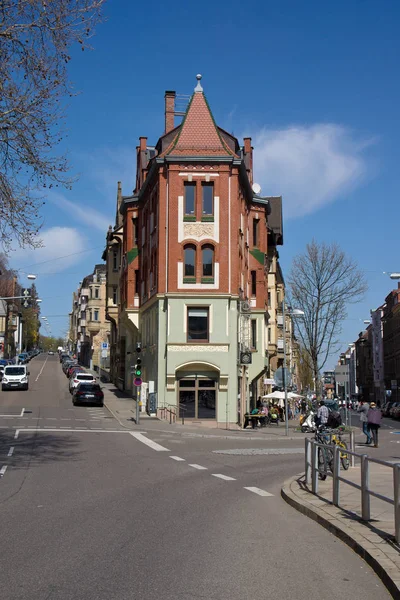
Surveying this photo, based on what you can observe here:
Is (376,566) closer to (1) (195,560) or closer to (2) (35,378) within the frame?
(1) (195,560)

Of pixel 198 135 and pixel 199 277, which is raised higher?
pixel 198 135

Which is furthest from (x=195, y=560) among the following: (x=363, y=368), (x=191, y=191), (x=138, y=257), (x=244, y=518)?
(x=363, y=368)

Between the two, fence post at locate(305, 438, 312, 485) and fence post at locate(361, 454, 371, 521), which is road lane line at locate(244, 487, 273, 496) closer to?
fence post at locate(305, 438, 312, 485)

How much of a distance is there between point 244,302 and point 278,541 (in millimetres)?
32725

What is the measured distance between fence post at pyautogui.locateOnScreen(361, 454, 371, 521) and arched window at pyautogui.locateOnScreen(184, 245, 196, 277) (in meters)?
30.0

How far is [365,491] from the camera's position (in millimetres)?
8992

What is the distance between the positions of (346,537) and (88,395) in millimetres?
38701

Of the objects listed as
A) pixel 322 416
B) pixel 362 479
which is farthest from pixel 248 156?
pixel 362 479

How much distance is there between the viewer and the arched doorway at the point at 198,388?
125 feet

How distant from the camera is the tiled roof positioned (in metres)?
39.0

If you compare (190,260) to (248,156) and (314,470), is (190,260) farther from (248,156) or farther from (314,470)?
(314,470)

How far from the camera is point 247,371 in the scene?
44.1 m

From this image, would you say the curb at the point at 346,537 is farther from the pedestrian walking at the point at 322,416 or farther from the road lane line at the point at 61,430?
the road lane line at the point at 61,430

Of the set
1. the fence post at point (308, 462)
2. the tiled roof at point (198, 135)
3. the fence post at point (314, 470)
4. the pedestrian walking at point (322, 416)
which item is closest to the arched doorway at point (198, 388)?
the tiled roof at point (198, 135)
